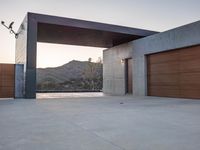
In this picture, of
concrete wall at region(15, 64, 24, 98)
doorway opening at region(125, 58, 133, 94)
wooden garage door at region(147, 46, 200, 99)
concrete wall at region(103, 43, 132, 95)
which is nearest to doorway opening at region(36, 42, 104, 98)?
concrete wall at region(103, 43, 132, 95)

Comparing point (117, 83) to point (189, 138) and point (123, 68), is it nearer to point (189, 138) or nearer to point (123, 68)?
point (123, 68)

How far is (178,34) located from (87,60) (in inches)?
1055

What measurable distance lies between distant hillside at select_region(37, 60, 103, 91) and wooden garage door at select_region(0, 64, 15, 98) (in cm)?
1676

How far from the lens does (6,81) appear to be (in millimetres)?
14250

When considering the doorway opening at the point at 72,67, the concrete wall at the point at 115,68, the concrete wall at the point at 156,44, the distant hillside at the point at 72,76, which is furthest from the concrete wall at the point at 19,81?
the doorway opening at the point at 72,67

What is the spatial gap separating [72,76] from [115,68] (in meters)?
19.7

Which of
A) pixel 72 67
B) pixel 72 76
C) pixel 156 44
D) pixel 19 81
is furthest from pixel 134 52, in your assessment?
pixel 72 67

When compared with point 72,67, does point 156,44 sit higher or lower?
lower

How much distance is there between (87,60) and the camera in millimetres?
39312

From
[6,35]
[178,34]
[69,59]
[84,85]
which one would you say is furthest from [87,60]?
[178,34]

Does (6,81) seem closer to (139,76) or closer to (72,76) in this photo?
(139,76)

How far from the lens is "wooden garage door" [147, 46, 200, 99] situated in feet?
41.2

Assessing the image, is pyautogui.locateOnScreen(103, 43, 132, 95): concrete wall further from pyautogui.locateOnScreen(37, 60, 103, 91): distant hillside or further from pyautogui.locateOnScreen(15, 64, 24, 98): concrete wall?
pyautogui.locateOnScreen(37, 60, 103, 91): distant hillside

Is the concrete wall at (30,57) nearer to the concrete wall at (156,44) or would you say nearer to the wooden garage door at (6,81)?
the wooden garage door at (6,81)
